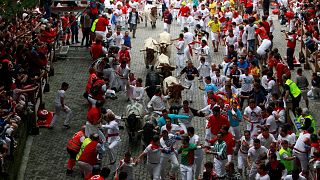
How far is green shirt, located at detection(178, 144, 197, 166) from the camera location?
20172mm

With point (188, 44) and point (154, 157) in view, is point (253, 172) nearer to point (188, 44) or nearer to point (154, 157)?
point (154, 157)

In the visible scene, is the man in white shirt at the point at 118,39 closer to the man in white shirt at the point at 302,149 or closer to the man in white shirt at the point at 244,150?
the man in white shirt at the point at 244,150

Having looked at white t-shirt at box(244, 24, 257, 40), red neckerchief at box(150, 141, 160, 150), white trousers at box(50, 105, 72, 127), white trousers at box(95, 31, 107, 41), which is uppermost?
white t-shirt at box(244, 24, 257, 40)

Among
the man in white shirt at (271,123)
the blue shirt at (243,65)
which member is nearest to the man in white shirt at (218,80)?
the blue shirt at (243,65)

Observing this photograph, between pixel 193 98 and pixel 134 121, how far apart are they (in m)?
5.49

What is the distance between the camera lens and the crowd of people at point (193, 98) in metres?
20.5

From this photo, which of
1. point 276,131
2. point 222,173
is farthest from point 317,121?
point 222,173

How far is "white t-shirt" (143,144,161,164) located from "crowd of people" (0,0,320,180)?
0.10 feet

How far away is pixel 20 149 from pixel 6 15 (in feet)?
16.2

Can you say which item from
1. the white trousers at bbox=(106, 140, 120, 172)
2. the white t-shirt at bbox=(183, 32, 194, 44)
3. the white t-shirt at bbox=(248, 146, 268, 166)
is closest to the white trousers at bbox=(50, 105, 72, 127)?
the white trousers at bbox=(106, 140, 120, 172)

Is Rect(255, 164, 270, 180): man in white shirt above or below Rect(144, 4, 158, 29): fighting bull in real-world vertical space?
above

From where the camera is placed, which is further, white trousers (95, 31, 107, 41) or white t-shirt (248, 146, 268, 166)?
white trousers (95, 31, 107, 41)

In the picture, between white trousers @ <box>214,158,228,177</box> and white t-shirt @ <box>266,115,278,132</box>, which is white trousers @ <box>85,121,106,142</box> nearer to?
white trousers @ <box>214,158,228,177</box>

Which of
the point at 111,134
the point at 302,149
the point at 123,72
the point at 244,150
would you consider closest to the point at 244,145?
the point at 244,150
